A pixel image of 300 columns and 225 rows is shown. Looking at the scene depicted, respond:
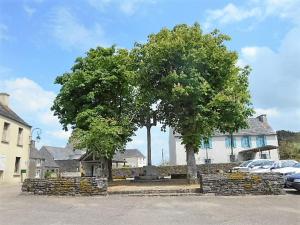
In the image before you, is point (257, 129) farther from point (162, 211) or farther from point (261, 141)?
point (162, 211)

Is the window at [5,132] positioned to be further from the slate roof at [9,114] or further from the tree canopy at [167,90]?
the tree canopy at [167,90]

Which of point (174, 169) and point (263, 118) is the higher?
point (263, 118)

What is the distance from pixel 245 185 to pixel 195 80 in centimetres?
704

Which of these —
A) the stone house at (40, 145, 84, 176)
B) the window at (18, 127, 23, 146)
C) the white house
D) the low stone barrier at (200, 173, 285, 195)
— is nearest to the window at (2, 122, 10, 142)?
the window at (18, 127, 23, 146)

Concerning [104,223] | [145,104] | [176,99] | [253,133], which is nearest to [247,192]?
[176,99]

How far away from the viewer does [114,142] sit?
24156mm

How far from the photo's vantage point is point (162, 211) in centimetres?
1181

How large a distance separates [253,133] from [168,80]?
1370 inches

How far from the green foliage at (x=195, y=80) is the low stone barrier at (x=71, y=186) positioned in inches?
273

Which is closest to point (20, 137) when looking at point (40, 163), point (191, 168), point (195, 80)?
point (191, 168)

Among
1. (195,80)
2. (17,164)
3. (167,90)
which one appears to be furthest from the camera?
(17,164)

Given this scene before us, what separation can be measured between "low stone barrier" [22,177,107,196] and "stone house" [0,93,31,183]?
1199cm

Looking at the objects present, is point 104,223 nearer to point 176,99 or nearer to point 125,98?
point 176,99

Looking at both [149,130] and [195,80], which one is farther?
[149,130]
